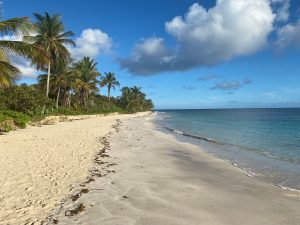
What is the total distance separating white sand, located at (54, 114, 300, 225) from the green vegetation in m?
8.55

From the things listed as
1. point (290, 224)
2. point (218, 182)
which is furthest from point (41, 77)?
point (290, 224)

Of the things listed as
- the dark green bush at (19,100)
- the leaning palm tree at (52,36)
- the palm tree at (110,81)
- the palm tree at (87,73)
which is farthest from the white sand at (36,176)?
the palm tree at (110,81)

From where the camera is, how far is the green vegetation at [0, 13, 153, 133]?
544 inches

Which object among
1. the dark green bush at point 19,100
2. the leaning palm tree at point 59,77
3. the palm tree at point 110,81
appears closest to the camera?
the dark green bush at point 19,100

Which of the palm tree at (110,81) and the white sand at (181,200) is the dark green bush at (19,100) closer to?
the white sand at (181,200)

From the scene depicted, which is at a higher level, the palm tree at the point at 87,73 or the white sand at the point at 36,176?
the palm tree at the point at 87,73

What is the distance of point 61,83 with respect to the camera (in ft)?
137

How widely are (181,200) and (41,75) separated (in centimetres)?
4040

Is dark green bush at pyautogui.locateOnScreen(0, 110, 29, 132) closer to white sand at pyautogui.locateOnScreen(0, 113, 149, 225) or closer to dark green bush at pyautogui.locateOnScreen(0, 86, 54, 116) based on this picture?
dark green bush at pyautogui.locateOnScreen(0, 86, 54, 116)

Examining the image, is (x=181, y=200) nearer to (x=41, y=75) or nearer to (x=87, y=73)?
(x=41, y=75)

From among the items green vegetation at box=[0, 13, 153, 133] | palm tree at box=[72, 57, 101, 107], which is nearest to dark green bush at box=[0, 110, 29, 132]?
green vegetation at box=[0, 13, 153, 133]

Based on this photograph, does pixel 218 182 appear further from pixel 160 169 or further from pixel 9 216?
pixel 9 216

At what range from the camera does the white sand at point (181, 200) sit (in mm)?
5375

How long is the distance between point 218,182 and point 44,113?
28066mm
